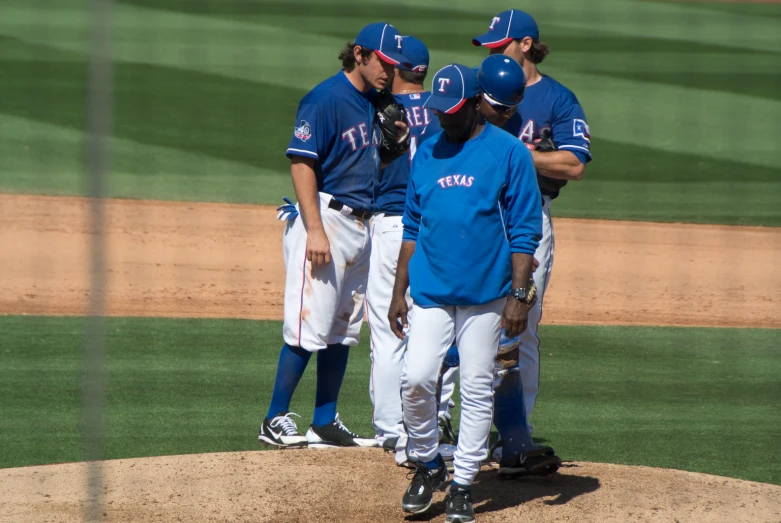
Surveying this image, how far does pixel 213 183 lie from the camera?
13.5m

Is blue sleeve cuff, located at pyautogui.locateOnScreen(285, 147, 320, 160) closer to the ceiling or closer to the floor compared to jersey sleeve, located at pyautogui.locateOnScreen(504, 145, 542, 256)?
closer to the ceiling

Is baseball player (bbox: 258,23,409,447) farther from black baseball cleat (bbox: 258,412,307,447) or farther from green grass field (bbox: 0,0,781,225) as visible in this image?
green grass field (bbox: 0,0,781,225)

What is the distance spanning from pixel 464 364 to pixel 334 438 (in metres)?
1.43

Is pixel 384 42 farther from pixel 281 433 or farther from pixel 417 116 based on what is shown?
pixel 281 433

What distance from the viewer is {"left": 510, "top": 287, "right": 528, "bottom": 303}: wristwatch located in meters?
4.17

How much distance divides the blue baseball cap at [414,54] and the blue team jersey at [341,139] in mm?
285

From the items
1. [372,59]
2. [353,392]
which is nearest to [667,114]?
[353,392]

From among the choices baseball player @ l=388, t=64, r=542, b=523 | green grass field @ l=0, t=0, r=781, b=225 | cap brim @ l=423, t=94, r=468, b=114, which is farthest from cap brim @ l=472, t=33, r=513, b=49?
green grass field @ l=0, t=0, r=781, b=225

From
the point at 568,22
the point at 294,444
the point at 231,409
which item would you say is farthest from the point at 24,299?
the point at 568,22

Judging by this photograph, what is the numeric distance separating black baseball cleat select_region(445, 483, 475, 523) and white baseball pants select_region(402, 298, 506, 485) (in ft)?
0.15

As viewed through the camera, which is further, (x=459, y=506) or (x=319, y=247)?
(x=319, y=247)

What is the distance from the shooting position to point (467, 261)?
13.8 ft

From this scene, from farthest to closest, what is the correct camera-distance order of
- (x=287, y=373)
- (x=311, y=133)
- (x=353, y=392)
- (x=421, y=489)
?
(x=353, y=392)
(x=287, y=373)
(x=311, y=133)
(x=421, y=489)

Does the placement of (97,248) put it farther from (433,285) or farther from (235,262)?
(235,262)
